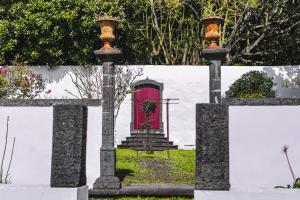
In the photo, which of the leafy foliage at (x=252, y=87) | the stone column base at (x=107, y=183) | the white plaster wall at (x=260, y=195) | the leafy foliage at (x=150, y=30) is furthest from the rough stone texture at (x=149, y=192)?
the leafy foliage at (x=150, y=30)

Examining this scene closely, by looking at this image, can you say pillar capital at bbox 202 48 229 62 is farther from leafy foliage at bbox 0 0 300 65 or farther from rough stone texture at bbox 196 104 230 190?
leafy foliage at bbox 0 0 300 65

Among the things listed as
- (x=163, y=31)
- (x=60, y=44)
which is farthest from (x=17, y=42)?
(x=163, y=31)

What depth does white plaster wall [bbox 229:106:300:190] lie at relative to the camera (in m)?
7.38

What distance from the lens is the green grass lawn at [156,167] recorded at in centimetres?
945

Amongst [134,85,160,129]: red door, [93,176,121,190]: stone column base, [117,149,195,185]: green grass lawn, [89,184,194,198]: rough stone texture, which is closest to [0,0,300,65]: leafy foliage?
[134,85,160,129]: red door

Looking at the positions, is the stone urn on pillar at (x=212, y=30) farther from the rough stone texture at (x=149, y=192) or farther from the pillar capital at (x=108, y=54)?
the rough stone texture at (x=149, y=192)

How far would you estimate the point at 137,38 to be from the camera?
54.9 feet

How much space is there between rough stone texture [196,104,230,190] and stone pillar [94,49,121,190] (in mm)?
4266

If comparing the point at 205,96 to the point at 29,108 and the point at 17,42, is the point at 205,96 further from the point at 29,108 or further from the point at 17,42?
the point at 29,108

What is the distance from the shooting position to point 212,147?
4.49 m

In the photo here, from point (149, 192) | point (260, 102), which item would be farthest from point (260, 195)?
point (149, 192)

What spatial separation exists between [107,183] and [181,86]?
7458mm

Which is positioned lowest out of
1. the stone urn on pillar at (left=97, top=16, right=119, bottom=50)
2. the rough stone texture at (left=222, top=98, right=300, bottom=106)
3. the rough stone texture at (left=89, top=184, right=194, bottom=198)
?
the rough stone texture at (left=89, top=184, right=194, bottom=198)

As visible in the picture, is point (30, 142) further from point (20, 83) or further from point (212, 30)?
point (20, 83)
